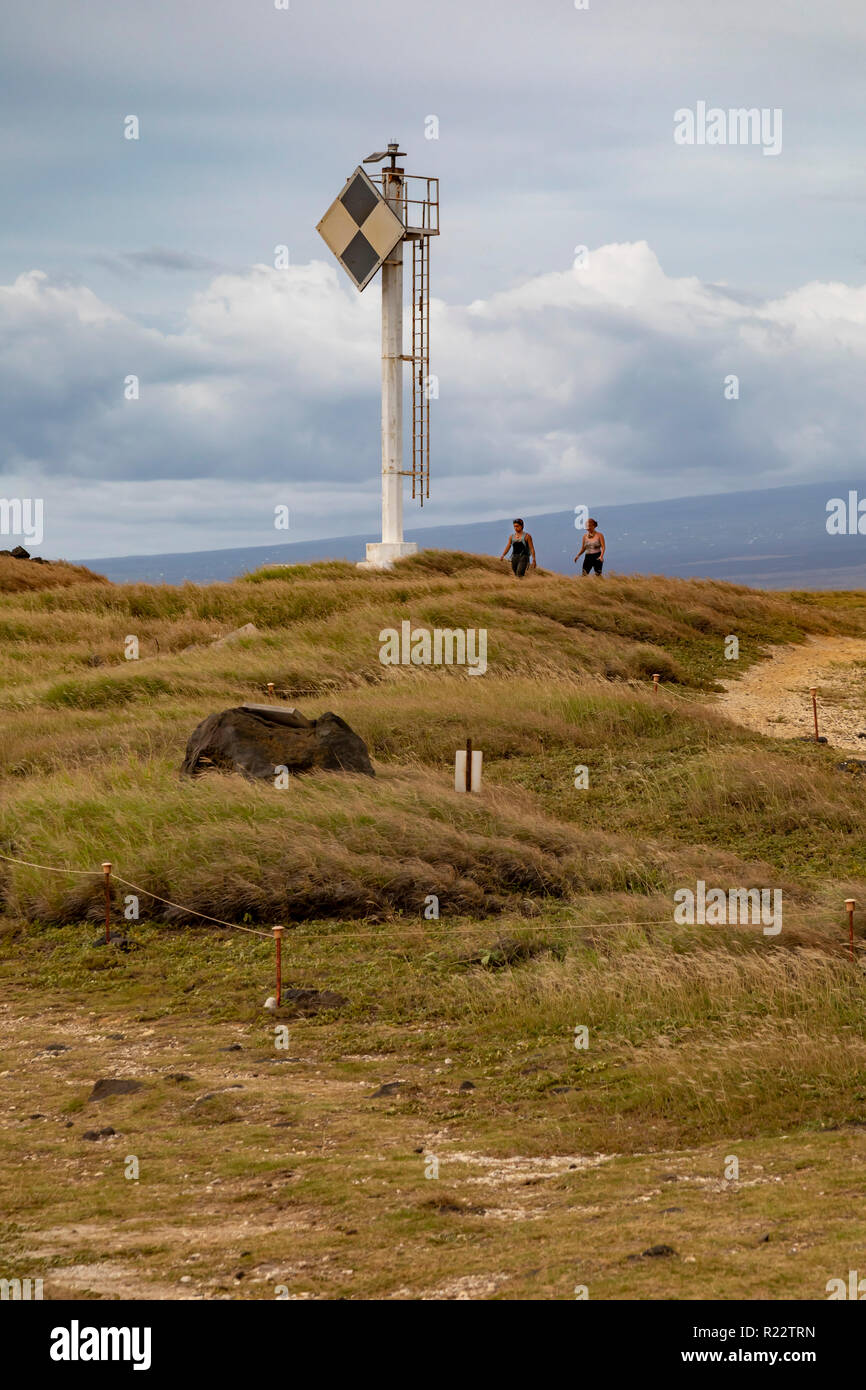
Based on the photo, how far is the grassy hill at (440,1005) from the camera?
544 cm

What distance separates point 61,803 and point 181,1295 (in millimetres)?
9086

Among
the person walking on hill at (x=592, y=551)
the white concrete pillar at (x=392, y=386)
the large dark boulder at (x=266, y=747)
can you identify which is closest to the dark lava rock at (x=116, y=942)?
the large dark boulder at (x=266, y=747)

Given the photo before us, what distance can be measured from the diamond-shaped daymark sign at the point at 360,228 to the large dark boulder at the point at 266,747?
71.0ft

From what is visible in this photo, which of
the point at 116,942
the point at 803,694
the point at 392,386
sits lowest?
the point at 116,942

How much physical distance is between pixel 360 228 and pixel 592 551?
35.8ft

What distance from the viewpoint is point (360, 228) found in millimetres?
33969

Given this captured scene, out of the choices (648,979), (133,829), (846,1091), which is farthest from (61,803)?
(846,1091)

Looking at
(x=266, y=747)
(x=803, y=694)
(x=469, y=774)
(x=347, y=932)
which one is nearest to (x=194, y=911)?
(x=347, y=932)

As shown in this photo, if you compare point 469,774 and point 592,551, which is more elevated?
point 592,551

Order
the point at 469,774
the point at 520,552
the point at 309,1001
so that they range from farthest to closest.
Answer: the point at 520,552 < the point at 469,774 < the point at 309,1001

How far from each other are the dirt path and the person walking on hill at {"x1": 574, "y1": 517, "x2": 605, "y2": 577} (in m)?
4.90

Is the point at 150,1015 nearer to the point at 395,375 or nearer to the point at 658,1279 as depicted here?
the point at 658,1279

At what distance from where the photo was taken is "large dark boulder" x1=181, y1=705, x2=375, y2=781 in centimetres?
1460

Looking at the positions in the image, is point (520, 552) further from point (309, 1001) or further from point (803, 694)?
point (309, 1001)
